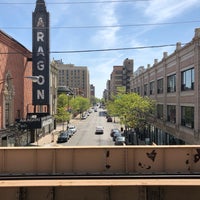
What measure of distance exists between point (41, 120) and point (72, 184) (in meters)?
29.6

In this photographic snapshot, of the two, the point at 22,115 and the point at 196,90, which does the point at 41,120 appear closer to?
the point at 22,115

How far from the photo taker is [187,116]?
93.4ft

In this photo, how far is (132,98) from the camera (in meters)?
48.0

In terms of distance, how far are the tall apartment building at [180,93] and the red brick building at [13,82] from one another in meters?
16.4

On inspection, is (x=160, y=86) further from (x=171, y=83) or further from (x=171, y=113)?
(x=171, y=113)

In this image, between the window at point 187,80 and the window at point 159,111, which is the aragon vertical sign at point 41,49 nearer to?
the window at point 159,111

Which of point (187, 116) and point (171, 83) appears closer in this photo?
point (187, 116)

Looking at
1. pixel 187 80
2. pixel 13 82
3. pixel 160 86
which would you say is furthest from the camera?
pixel 160 86

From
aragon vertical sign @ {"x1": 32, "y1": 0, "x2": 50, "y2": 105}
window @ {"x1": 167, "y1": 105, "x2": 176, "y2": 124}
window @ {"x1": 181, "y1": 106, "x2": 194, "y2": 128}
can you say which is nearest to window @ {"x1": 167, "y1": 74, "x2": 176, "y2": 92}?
window @ {"x1": 167, "y1": 105, "x2": 176, "y2": 124}

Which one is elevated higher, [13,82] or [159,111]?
[13,82]

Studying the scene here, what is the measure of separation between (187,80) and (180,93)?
2623 mm

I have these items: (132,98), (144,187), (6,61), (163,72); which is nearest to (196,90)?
(163,72)

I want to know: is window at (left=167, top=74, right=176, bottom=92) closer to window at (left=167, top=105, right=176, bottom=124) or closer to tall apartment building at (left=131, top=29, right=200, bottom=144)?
tall apartment building at (left=131, top=29, right=200, bottom=144)

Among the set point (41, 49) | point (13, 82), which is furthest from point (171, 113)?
point (13, 82)
